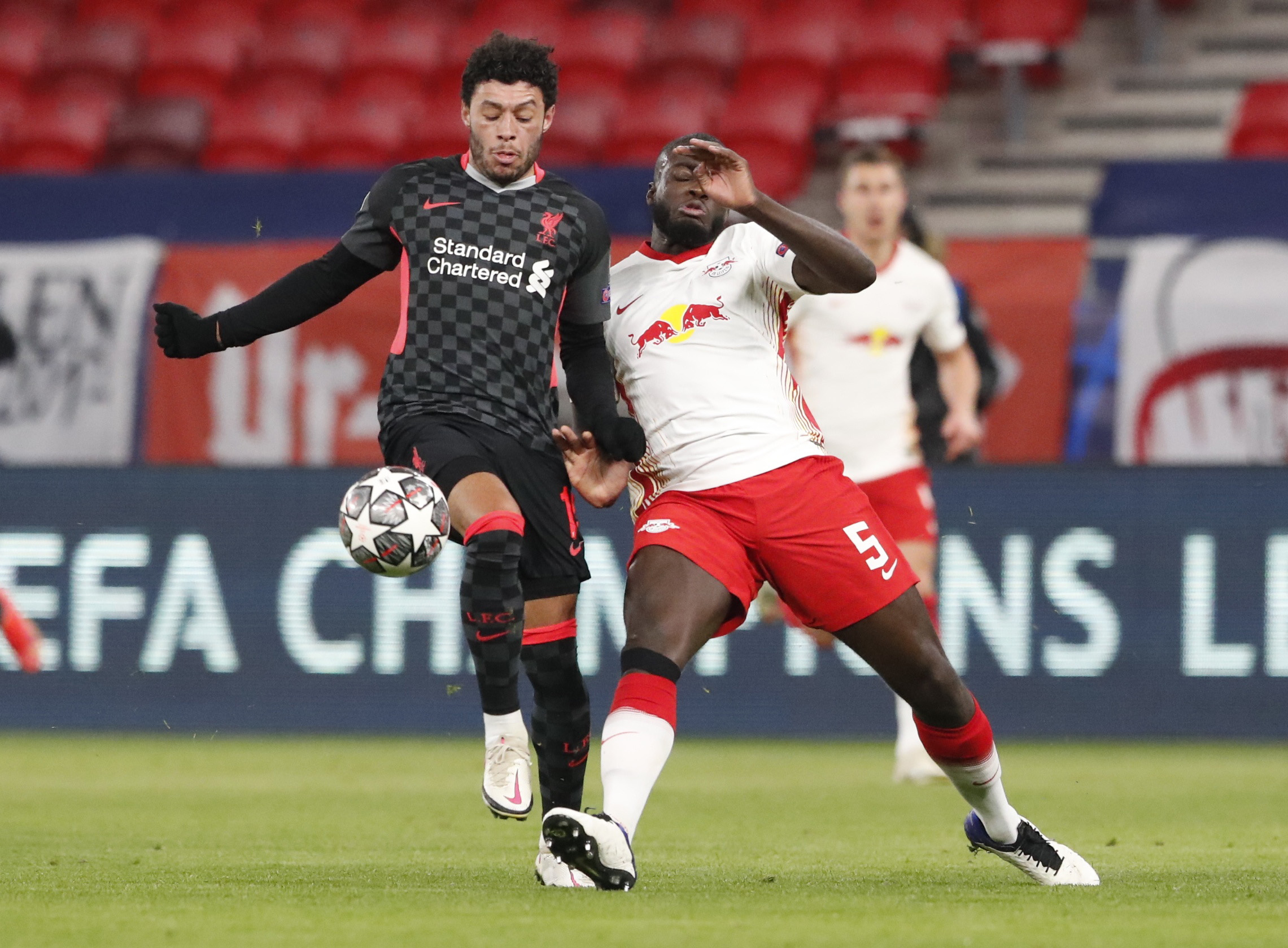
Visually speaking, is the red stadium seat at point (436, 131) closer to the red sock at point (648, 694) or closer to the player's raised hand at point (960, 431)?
→ the player's raised hand at point (960, 431)

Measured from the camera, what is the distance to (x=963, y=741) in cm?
534

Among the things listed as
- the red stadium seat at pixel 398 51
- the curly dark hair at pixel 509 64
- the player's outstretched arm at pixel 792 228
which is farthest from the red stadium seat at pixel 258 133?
the player's outstretched arm at pixel 792 228

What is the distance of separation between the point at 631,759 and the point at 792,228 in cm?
132

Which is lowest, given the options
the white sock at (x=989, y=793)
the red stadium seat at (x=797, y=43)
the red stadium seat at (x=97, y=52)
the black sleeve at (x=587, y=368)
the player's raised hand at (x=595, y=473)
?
the white sock at (x=989, y=793)

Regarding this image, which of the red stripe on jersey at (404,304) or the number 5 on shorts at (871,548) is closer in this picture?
the number 5 on shorts at (871,548)

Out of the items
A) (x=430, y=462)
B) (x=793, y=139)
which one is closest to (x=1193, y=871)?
(x=430, y=462)

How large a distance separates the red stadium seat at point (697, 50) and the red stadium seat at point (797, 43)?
13cm

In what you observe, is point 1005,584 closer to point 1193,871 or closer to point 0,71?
point 1193,871

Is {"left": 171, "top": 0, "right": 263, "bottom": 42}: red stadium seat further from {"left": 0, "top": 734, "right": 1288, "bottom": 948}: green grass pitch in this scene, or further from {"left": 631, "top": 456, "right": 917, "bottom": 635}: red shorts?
{"left": 631, "top": 456, "right": 917, "bottom": 635}: red shorts

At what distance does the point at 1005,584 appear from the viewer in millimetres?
10188

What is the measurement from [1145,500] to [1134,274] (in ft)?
5.91

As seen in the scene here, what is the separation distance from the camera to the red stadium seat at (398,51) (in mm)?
16141

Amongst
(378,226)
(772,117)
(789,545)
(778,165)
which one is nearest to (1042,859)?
(789,545)

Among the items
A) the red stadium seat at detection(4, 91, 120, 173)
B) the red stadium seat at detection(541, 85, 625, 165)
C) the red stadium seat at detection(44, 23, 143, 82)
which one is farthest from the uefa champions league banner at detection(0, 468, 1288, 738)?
the red stadium seat at detection(44, 23, 143, 82)
